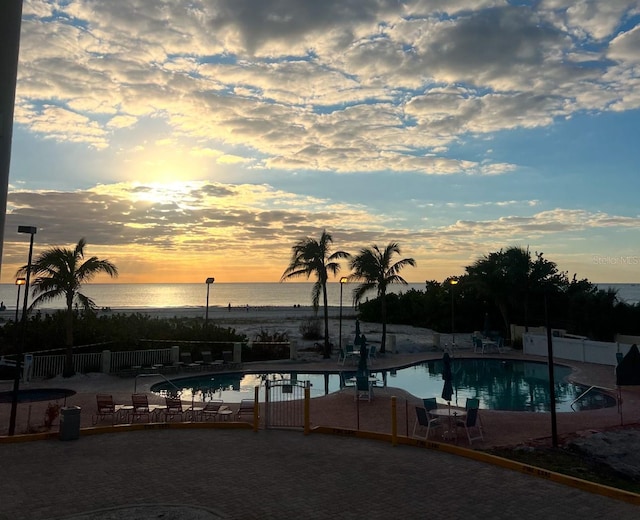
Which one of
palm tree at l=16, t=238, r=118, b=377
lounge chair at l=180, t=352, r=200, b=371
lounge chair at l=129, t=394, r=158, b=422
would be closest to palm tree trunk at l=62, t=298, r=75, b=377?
palm tree at l=16, t=238, r=118, b=377

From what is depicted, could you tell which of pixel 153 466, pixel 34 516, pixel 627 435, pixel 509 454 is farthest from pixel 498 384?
pixel 34 516

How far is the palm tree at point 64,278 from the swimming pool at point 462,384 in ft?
15.4

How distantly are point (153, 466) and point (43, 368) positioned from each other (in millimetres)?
15110

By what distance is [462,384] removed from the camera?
24.5 meters

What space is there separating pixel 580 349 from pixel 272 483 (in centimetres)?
2530

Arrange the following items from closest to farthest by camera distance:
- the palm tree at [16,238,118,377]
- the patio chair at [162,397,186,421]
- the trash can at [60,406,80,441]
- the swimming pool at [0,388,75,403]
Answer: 1. the trash can at [60,406,80,441]
2. the patio chair at [162,397,186,421]
3. the swimming pool at [0,388,75,403]
4. the palm tree at [16,238,118,377]

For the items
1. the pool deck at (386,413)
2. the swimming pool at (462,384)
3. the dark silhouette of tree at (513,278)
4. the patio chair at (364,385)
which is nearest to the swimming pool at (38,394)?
the pool deck at (386,413)

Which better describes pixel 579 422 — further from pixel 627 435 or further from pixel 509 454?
pixel 509 454

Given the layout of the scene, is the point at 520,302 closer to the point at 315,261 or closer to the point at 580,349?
the point at 580,349

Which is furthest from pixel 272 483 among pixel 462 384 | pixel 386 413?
pixel 462 384

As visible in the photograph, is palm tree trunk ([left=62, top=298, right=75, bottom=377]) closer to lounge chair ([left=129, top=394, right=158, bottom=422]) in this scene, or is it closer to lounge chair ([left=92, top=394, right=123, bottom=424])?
lounge chair ([left=92, top=394, right=123, bottom=424])

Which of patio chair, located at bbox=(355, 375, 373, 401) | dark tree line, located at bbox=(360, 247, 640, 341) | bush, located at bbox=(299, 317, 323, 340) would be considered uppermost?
dark tree line, located at bbox=(360, 247, 640, 341)

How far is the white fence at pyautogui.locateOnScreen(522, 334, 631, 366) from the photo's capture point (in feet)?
89.9

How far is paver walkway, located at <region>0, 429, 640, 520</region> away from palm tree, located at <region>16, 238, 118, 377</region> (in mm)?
10971
